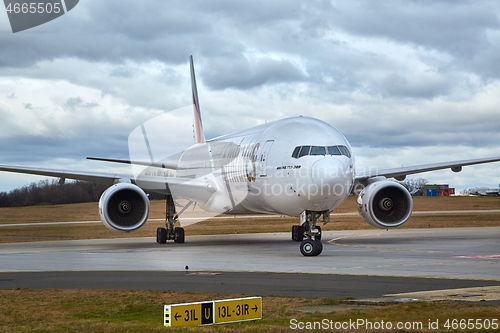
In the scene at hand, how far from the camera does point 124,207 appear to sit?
2770cm

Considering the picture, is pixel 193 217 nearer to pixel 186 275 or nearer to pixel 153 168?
pixel 153 168

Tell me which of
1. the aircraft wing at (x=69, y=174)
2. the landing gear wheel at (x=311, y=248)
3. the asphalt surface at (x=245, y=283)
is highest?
the aircraft wing at (x=69, y=174)

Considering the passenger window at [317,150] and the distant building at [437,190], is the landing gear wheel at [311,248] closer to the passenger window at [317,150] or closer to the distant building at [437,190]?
the passenger window at [317,150]

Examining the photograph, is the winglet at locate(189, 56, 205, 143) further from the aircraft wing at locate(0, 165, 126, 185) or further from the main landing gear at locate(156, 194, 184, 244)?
the aircraft wing at locate(0, 165, 126, 185)

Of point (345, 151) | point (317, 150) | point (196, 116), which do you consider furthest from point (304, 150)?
point (196, 116)

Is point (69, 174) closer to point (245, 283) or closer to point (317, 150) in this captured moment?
point (317, 150)

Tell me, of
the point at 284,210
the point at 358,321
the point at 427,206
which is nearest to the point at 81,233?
the point at 284,210

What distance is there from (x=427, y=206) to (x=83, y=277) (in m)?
57.5

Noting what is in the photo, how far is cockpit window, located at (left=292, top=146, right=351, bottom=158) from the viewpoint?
21.9m

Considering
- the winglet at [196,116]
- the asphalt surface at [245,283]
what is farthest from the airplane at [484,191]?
the asphalt surface at [245,283]

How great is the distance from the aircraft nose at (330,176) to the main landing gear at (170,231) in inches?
403

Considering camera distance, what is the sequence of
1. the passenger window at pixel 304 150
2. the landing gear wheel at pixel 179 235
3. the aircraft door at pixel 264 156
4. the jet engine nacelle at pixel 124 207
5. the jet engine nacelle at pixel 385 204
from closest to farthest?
the passenger window at pixel 304 150, the aircraft door at pixel 264 156, the jet engine nacelle at pixel 385 204, the jet engine nacelle at pixel 124 207, the landing gear wheel at pixel 179 235

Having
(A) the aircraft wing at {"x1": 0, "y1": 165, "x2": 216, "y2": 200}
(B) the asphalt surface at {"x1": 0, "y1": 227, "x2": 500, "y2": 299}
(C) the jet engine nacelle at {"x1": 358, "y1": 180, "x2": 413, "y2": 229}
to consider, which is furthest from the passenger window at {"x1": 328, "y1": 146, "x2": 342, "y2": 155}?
(A) the aircraft wing at {"x1": 0, "y1": 165, "x2": 216, "y2": 200}

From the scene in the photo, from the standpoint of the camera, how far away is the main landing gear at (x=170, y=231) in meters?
30.4
